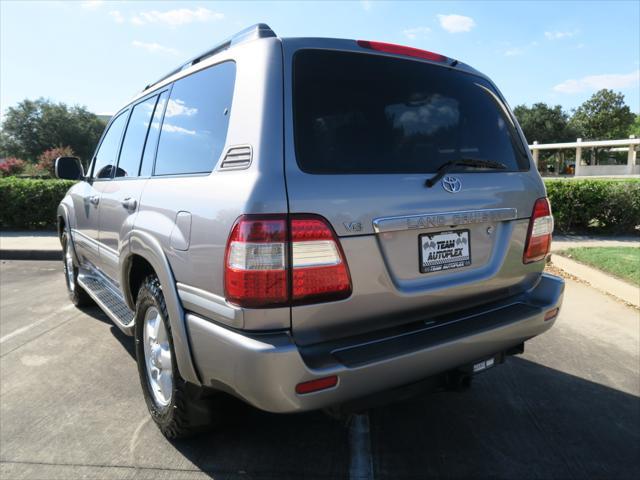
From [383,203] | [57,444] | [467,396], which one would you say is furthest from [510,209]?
[57,444]

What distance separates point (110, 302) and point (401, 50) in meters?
2.70

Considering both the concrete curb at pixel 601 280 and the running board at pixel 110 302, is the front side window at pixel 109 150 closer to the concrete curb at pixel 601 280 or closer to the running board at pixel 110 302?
the running board at pixel 110 302

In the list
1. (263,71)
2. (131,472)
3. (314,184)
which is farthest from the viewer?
A: (131,472)

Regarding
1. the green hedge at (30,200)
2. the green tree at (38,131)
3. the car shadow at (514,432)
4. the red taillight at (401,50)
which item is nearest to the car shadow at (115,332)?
the car shadow at (514,432)

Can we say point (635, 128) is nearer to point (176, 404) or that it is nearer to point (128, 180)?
point (128, 180)

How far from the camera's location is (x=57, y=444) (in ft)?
8.70

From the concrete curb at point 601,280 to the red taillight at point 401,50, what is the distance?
13.1 feet

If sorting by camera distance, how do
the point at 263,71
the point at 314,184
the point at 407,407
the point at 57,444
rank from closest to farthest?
1. the point at 314,184
2. the point at 263,71
3. the point at 57,444
4. the point at 407,407

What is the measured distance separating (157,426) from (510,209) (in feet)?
7.71

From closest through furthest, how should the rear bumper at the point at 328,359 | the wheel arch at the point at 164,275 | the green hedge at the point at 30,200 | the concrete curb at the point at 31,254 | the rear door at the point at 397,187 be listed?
the rear bumper at the point at 328,359, the rear door at the point at 397,187, the wheel arch at the point at 164,275, the concrete curb at the point at 31,254, the green hedge at the point at 30,200

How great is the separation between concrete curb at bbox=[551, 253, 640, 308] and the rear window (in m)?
3.55

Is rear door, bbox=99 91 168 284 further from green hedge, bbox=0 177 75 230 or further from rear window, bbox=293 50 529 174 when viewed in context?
green hedge, bbox=0 177 75 230

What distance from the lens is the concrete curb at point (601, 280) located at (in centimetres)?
526

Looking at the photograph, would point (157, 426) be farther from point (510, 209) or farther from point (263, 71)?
point (510, 209)
